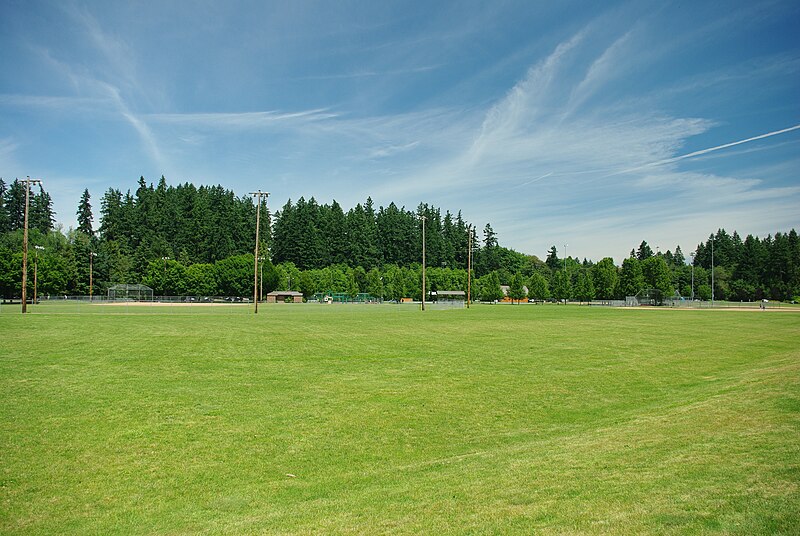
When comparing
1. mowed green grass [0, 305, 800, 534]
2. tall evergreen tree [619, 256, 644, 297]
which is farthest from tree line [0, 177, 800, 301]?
mowed green grass [0, 305, 800, 534]

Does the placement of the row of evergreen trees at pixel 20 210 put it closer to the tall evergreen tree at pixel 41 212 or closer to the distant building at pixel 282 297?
the tall evergreen tree at pixel 41 212

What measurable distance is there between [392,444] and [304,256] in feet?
499

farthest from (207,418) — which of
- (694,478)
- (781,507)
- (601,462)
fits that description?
(781,507)

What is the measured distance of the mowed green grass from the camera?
6555mm

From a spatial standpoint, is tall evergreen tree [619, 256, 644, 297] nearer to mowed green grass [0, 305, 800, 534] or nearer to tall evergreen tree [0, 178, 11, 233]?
mowed green grass [0, 305, 800, 534]

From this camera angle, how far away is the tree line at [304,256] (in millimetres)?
122125

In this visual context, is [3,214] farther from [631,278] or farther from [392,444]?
[392,444]

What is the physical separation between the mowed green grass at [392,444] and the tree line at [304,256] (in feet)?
308

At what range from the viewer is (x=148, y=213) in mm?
150875

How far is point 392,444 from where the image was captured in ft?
35.0

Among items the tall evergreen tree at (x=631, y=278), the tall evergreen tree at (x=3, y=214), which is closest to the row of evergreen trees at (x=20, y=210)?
the tall evergreen tree at (x=3, y=214)

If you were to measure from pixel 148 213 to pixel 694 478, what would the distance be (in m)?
164

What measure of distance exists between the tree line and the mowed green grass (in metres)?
A: 94.0

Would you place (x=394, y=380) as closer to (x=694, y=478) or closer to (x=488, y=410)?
(x=488, y=410)
